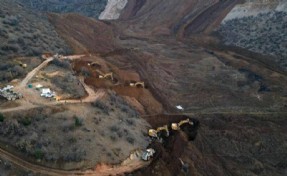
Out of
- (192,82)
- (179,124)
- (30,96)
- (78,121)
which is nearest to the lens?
(78,121)

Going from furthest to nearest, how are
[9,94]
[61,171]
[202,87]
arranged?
[202,87]
[9,94]
[61,171]

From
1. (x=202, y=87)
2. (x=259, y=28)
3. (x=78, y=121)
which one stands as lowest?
(x=202, y=87)

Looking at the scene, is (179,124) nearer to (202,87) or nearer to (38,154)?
(202,87)

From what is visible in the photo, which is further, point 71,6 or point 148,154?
point 71,6

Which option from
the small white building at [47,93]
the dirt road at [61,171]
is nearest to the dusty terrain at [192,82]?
the dirt road at [61,171]

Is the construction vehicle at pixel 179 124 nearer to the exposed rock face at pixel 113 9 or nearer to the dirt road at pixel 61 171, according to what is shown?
the dirt road at pixel 61 171

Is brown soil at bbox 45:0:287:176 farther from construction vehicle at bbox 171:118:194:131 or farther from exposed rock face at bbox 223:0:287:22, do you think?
exposed rock face at bbox 223:0:287:22

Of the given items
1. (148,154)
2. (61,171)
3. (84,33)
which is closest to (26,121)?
(61,171)

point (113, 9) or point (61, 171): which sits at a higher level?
point (61, 171)
